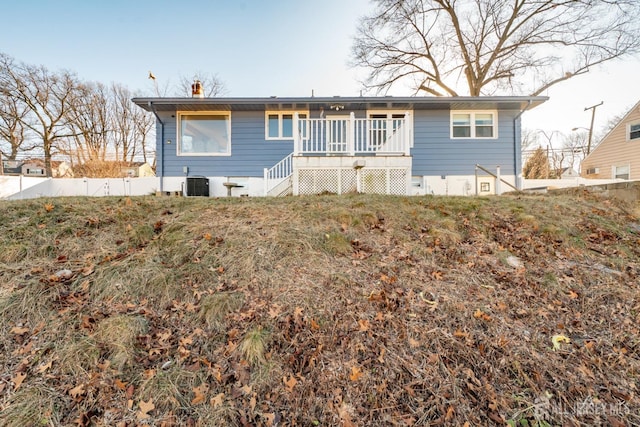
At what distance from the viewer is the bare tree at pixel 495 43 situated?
1311 cm

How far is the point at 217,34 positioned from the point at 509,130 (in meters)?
12.8

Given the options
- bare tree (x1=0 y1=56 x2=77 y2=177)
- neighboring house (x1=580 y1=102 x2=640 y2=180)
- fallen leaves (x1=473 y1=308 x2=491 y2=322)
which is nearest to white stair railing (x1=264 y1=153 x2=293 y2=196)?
fallen leaves (x1=473 y1=308 x2=491 y2=322)

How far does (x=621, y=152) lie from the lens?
1418 cm

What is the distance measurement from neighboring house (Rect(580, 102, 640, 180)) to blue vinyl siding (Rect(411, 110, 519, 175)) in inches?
361

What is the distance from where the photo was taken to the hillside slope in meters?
1.78

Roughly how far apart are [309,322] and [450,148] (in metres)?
9.54

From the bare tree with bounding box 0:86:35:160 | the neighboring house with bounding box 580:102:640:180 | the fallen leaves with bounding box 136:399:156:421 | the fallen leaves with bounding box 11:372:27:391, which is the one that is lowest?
the fallen leaves with bounding box 136:399:156:421

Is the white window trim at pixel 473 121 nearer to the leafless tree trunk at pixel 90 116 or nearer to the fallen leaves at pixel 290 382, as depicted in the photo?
the fallen leaves at pixel 290 382

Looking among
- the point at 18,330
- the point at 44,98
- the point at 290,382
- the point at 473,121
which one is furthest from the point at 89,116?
the point at 290,382

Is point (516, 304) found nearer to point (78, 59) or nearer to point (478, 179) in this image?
point (478, 179)

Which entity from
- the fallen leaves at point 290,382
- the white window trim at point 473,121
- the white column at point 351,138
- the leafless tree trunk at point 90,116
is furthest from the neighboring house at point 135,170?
the fallen leaves at point 290,382

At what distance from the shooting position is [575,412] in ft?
5.90

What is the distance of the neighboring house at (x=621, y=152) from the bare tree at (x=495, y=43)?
132 inches

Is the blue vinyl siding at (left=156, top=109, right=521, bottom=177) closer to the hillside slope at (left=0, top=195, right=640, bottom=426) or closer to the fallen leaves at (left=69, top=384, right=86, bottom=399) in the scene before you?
the hillside slope at (left=0, top=195, right=640, bottom=426)
